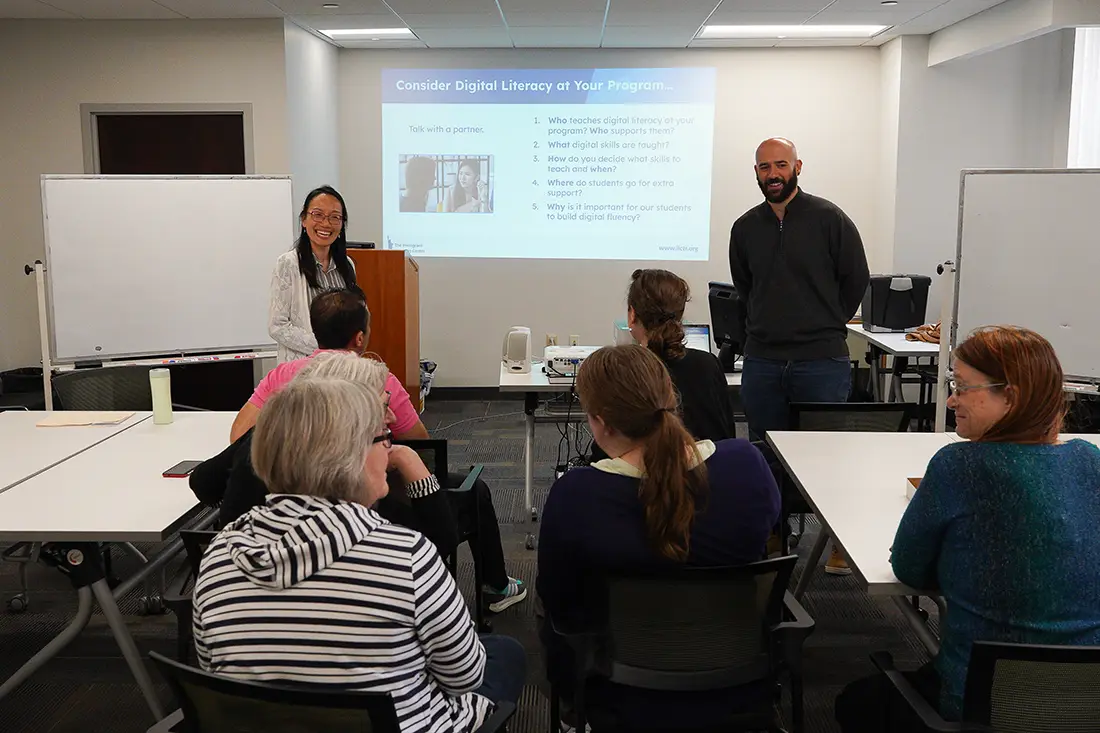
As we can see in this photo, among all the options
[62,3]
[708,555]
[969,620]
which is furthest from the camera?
[62,3]

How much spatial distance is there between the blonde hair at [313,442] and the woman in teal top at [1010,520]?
99 cm

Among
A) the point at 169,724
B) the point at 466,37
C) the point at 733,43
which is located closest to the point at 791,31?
the point at 733,43

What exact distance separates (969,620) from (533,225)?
18.0 ft

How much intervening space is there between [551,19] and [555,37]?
571mm

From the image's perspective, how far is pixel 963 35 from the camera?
5.68m

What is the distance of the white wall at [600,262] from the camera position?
258 inches

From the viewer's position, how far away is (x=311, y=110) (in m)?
6.15

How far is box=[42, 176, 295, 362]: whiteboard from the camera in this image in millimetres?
4531

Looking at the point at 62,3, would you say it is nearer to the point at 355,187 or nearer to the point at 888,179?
the point at 355,187

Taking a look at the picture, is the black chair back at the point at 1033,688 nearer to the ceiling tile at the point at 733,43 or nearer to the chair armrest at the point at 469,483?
the chair armrest at the point at 469,483

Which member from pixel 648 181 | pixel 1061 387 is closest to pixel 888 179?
pixel 648 181

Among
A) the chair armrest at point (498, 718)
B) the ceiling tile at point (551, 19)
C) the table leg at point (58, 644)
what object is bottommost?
the table leg at point (58, 644)

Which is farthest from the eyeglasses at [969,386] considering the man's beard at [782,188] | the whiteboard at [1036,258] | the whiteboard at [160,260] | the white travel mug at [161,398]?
the whiteboard at [160,260]

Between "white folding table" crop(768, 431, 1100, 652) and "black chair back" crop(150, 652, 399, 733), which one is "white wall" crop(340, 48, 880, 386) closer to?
"white folding table" crop(768, 431, 1100, 652)
